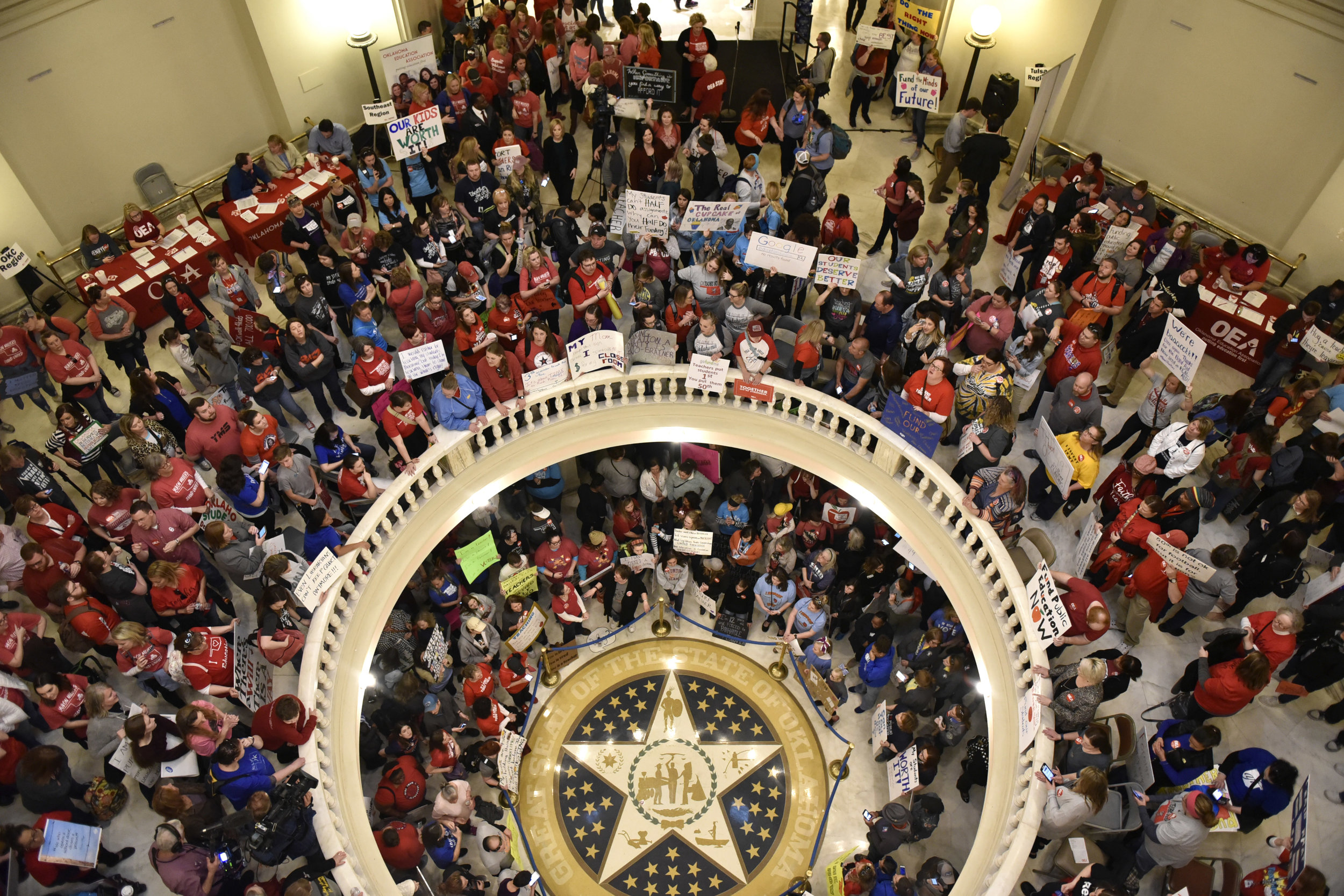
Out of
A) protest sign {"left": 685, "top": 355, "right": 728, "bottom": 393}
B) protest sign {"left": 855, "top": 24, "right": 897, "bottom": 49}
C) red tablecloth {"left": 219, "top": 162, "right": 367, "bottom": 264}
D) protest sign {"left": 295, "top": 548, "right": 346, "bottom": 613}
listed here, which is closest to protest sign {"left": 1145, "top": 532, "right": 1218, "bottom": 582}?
protest sign {"left": 685, "top": 355, "right": 728, "bottom": 393}

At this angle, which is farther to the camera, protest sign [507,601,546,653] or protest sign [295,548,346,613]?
protest sign [507,601,546,653]

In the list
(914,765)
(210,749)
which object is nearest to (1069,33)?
(914,765)

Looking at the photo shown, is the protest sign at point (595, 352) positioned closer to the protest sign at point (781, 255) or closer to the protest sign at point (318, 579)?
A: the protest sign at point (781, 255)

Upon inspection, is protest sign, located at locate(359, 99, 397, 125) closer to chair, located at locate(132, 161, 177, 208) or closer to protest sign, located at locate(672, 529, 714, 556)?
chair, located at locate(132, 161, 177, 208)

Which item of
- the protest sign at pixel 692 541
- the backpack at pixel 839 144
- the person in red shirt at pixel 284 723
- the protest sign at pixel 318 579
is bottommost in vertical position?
the protest sign at pixel 692 541

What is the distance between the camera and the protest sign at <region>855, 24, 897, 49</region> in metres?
14.0

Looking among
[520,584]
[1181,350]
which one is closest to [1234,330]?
[1181,350]

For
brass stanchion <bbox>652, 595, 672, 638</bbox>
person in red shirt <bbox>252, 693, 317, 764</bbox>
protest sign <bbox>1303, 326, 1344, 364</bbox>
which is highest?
protest sign <bbox>1303, 326, 1344, 364</bbox>

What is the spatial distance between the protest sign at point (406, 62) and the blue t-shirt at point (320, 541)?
24.3ft

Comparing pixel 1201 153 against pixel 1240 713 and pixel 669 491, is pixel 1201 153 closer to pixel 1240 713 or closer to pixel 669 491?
pixel 1240 713

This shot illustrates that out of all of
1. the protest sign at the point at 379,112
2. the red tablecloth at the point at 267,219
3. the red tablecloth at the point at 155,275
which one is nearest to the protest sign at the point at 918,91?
the protest sign at the point at 379,112

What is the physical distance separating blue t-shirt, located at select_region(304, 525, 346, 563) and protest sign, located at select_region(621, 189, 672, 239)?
5127 millimetres

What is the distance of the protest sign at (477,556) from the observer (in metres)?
9.80

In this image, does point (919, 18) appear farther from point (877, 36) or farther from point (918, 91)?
point (918, 91)
